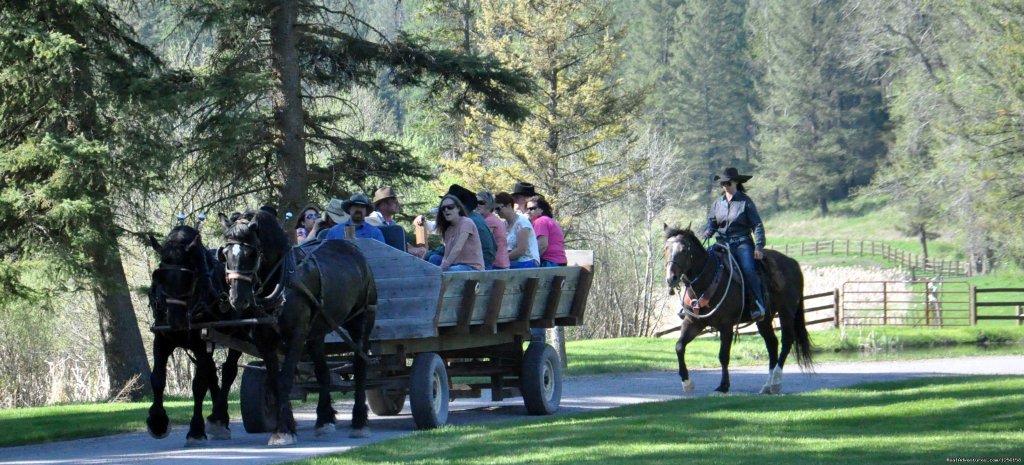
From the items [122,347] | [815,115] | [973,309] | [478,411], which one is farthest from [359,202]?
[815,115]

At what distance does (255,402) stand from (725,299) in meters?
6.37

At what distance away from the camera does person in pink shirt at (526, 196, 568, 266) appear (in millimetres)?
16234

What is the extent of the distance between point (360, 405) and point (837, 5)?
279ft

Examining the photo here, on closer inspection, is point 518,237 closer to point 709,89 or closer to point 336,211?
point 336,211

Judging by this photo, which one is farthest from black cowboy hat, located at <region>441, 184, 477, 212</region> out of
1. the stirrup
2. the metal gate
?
the metal gate

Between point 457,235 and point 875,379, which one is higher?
point 457,235

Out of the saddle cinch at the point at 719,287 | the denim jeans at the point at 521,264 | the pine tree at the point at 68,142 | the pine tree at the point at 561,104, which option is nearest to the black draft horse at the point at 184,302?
the denim jeans at the point at 521,264

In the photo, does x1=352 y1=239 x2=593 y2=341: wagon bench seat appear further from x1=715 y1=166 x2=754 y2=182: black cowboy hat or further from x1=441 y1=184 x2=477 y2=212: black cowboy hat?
x1=715 y1=166 x2=754 y2=182: black cowboy hat

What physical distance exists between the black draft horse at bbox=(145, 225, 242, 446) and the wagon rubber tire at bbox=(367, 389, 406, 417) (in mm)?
3259

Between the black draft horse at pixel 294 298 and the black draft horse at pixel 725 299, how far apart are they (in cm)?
478

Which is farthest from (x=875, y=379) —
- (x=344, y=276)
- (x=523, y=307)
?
(x=344, y=276)

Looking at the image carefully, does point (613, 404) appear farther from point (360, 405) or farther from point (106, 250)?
point (106, 250)

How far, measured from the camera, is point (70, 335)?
31.1 meters

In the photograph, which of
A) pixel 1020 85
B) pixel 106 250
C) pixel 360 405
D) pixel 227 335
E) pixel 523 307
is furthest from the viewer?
pixel 1020 85
